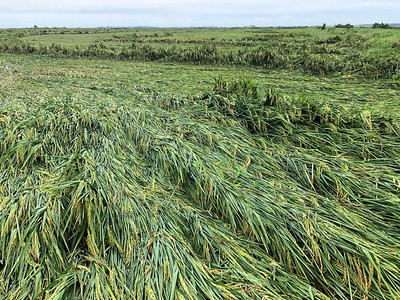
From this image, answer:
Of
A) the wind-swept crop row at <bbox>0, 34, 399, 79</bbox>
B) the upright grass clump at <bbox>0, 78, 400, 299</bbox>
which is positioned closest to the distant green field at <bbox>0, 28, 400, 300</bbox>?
the upright grass clump at <bbox>0, 78, 400, 299</bbox>

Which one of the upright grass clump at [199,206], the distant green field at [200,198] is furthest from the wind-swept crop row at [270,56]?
the upright grass clump at [199,206]

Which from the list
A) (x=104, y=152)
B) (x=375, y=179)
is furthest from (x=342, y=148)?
(x=104, y=152)

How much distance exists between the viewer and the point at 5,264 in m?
1.68

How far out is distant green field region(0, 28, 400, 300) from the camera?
167 cm

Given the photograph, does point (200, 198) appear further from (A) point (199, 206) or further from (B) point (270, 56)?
(B) point (270, 56)

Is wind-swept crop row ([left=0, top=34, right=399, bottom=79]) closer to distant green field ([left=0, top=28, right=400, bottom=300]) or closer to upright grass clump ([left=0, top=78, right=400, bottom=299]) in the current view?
distant green field ([left=0, top=28, right=400, bottom=300])

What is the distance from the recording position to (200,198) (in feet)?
7.83

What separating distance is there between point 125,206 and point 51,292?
0.71m

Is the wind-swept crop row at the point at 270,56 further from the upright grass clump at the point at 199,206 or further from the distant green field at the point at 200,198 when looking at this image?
the upright grass clump at the point at 199,206

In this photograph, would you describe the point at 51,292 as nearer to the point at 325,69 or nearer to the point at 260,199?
the point at 260,199

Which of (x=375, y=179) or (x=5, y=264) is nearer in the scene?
(x=5, y=264)

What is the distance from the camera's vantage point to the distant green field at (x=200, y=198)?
1675mm

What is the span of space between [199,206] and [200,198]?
0.27 feet

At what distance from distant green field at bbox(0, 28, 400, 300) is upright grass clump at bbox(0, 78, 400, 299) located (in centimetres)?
1
